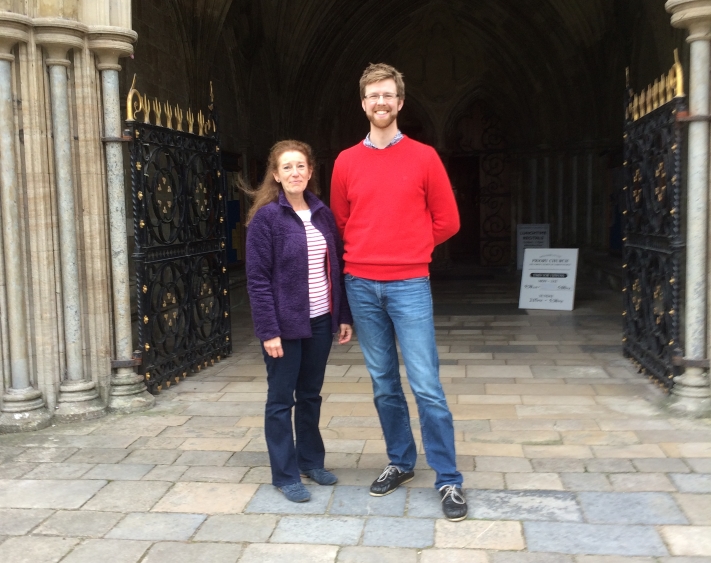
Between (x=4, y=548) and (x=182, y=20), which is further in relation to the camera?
(x=182, y=20)

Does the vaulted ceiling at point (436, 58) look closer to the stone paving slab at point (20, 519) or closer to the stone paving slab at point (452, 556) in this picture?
the stone paving slab at point (20, 519)

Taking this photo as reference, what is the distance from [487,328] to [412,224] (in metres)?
5.10

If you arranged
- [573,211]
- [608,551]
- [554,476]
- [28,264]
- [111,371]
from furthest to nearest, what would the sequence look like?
[573,211]
[111,371]
[28,264]
[554,476]
[608,551]

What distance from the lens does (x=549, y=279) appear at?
383 inches

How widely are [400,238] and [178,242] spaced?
10.4 feet

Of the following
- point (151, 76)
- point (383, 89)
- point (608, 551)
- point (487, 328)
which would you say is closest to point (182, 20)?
point (151, 76)

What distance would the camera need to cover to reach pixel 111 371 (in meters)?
5.17

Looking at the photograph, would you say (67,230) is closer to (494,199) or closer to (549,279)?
(549,279)

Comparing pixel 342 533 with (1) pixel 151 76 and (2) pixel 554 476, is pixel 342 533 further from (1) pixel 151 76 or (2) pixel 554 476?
(1) pixel 151 76

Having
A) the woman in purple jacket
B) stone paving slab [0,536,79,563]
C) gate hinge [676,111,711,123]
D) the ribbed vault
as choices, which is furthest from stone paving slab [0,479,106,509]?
the ribbed vault

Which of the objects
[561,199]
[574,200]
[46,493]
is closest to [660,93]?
[46,493]

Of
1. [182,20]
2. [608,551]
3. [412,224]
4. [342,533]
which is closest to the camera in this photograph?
[608,551]

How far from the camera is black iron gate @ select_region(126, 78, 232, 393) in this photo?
5406 mm

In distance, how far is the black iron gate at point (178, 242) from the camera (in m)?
5.41
